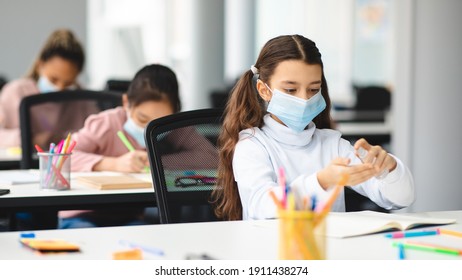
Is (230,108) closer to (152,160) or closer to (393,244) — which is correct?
(152,160)

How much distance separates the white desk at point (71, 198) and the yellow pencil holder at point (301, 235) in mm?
1151

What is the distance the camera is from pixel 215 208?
225cm

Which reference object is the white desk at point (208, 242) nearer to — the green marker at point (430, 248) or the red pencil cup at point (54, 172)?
the green marker at point (430, 248)

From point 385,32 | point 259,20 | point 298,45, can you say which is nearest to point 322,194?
point 298,45

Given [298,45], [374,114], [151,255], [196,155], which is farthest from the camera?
[374,114]

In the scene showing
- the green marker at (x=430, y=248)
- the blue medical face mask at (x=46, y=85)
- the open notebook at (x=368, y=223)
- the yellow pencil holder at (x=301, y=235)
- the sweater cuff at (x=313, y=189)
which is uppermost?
the yellow pencil holder at (x=301, y=235)

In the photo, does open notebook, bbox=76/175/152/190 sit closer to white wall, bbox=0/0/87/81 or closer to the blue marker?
the blue marker

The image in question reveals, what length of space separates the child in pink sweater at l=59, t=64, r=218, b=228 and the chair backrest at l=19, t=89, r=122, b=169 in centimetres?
14

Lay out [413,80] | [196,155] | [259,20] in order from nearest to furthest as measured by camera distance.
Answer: [196,155] < [413,80] < [259,20]

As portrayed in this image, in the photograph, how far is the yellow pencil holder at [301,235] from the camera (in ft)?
4.01

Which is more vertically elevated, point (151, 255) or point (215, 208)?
point (151, 255)

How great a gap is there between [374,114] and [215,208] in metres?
5.42

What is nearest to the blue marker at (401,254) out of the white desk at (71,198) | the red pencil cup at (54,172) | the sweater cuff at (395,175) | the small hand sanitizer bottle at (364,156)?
the small hand sanitizer bottle at (364,156)

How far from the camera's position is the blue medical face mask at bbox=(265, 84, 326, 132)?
211cm
